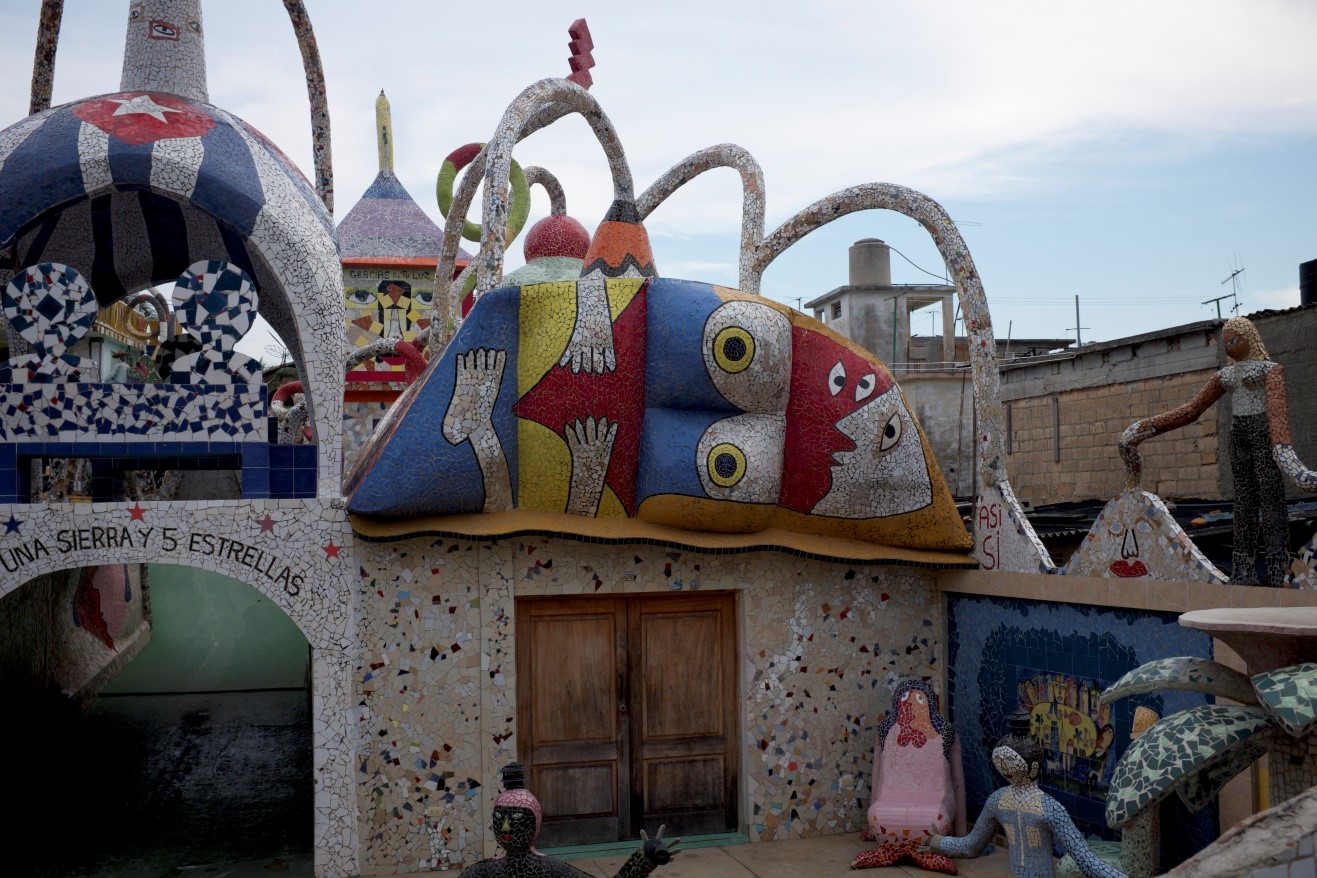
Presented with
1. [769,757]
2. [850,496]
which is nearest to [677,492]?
[850,496]

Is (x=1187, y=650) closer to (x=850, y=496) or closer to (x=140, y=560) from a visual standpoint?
(x=850, y=496)

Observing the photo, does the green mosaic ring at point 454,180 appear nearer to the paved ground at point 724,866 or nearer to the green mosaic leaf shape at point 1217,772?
the paved ground at point 724,866

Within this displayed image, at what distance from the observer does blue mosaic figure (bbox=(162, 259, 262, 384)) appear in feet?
23.6

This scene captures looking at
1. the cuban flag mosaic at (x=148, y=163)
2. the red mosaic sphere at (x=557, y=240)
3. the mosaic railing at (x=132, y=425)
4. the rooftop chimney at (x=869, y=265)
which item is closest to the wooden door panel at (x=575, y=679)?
the mosaic railing at (x=132, y=425)

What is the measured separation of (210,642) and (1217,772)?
14032 mm

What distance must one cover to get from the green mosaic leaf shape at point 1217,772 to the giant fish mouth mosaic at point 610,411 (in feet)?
12.5

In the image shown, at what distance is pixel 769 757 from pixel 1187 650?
2.94 m

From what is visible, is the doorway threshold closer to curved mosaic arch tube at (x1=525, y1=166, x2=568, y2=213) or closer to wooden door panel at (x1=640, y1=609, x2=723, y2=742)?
wooden door panel at (x1=640, y1=609, x2=723, y2=742)

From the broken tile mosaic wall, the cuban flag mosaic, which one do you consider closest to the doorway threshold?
the broken tile mosaic wall

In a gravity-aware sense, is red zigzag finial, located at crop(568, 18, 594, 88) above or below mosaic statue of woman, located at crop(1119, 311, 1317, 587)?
above

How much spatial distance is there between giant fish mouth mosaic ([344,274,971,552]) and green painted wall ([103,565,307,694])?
7962mm

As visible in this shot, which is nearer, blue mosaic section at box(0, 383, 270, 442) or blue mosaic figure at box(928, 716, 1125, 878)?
blue mosaic figure at box(928, 716, 1125, 878)

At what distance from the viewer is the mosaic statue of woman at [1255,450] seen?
19.2 feet

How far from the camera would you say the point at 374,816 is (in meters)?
7.23
